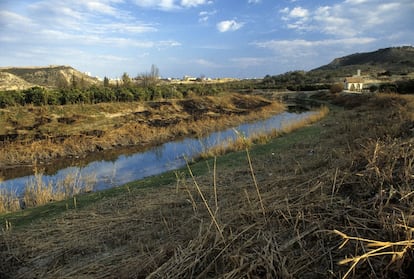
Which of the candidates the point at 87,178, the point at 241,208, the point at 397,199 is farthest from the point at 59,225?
the point at 87,178

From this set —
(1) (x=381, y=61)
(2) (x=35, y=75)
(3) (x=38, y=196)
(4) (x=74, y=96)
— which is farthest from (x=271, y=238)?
(1) (x=381, y=61)

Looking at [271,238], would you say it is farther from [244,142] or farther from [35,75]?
[35,75]

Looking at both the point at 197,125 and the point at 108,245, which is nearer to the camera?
the point at 108,245

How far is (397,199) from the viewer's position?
306cm

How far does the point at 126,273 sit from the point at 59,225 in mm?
3000

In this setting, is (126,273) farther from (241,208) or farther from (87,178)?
(87,178)

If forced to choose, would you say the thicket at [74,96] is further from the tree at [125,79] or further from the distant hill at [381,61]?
the distant hill at [381,61]

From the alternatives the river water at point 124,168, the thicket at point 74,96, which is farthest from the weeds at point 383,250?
the thicket at point 74,96

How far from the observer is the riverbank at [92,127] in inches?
819

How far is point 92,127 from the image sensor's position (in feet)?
86.1

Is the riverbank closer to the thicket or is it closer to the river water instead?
the thicket

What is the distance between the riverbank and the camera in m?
20.8

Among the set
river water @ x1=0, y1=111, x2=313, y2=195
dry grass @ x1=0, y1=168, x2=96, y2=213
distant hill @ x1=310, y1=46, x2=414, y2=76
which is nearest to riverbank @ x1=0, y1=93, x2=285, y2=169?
river water @ x1=0, y1=111, x2=313, y2=195

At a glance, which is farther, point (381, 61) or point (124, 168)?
point (381, 61)
